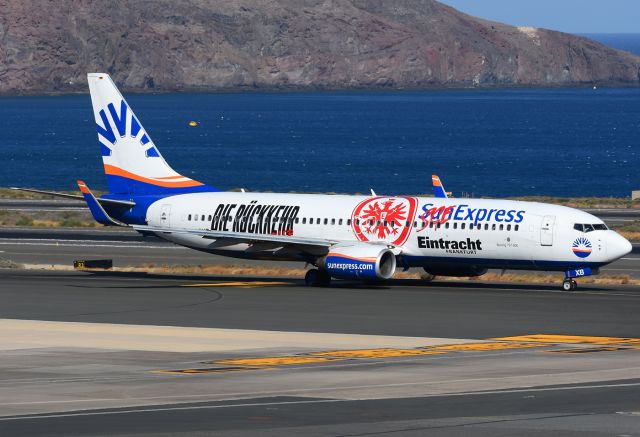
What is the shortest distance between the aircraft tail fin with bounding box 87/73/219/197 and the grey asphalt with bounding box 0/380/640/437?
36.9 m

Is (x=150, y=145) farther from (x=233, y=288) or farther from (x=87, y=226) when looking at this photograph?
(x=87, y=226)

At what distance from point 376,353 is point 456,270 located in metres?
21.4

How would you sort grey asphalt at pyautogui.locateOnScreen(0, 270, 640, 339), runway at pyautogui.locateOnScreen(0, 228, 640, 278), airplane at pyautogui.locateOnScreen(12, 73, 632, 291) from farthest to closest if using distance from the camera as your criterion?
runway at pyautogui.locateOnScreen(0, 228, 640, 278) → airplane at pyautogui.locateOnScreen(12, 73, 632, 291) → grey asphalt at pyautogui.locateOnScreen(0, 270, 640, 339)

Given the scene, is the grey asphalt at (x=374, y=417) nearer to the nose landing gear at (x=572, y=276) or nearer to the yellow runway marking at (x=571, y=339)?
the yellow runway marking at (x=571, y=339)

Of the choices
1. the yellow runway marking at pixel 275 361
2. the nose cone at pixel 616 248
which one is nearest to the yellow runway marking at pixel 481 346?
the yellow runway marking at pixel 275 361

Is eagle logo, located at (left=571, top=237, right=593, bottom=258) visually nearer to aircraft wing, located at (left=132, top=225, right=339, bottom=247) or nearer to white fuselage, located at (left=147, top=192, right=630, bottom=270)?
white fuselage, located at (left=147, top=192, right=630, bottom=270)

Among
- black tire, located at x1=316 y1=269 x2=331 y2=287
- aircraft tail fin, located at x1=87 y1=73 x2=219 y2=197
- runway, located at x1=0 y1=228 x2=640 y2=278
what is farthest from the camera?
runway, located at x1=0 y1=228 x2=640 y2=278

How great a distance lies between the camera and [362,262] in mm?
58250

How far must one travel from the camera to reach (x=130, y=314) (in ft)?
163

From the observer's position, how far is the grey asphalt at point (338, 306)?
4609cm

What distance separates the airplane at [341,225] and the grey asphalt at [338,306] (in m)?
1.30

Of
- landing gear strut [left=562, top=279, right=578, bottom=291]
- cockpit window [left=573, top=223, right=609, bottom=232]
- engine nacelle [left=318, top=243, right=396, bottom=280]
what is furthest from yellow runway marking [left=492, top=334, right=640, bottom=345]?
engine nacelle [left=318, top=243, right=396, bottom=280]

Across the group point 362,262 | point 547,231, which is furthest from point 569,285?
point 362,262

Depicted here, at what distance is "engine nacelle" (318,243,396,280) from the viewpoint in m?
58.1
